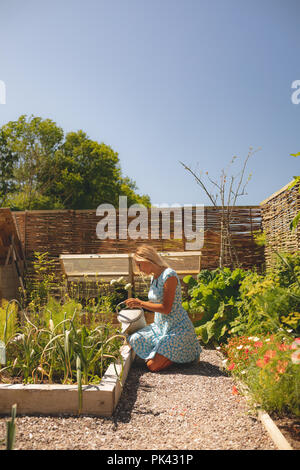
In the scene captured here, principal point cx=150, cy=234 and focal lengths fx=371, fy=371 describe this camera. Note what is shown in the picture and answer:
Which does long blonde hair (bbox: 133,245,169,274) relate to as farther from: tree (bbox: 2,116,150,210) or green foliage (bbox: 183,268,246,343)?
tree (bbox: 2,116,150,210)

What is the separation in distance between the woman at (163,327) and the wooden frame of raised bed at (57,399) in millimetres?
1101

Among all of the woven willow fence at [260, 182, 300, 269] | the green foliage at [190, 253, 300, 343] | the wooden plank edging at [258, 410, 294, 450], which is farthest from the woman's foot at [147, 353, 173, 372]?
the woven willow fence at [260, 182, 300, 269]

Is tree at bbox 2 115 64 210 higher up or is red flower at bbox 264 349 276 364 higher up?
tree at bbox 2 115 64 210

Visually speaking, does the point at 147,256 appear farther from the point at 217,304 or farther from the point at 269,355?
the point at 269,355

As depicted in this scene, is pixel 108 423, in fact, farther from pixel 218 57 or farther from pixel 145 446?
pixel 218 57

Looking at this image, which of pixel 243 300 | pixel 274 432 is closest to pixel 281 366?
pixel 274 432

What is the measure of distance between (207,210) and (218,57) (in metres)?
2.91

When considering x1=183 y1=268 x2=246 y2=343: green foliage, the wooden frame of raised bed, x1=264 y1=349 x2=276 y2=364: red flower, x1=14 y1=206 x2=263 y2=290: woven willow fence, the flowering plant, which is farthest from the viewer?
x1=14 y1=206 x2=263 y2=290: woven willow fence

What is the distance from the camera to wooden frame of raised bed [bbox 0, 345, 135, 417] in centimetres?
245

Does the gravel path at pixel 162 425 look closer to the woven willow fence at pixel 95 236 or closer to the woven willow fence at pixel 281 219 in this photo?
the woven willow fence at pixel 281 219

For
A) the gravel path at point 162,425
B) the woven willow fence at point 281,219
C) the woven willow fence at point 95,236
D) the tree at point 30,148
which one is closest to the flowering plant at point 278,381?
the gravel path at point 162,425

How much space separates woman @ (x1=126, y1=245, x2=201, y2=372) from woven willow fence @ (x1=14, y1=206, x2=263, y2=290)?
3937 mm

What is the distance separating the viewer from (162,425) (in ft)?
7.61

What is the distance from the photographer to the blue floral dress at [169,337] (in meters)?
3.59
